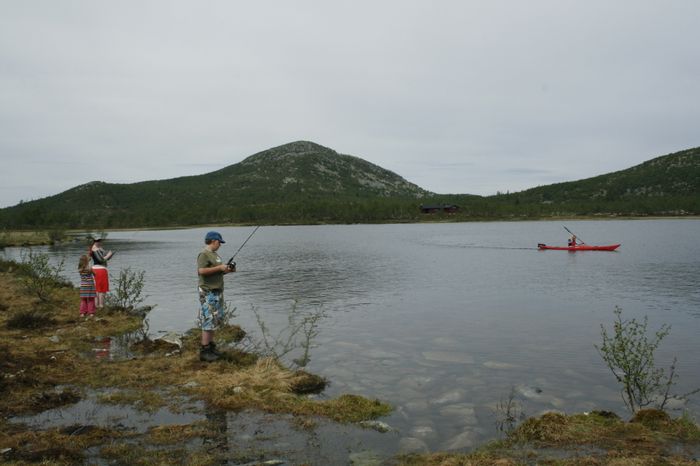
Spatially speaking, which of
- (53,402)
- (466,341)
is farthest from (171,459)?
(466,341)

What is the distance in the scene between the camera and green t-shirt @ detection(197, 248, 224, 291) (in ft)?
39.1

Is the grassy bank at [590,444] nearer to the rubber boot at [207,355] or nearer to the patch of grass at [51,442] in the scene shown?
the patch of grass at [51,442]

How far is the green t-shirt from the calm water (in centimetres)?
347

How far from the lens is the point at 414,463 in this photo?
734 cm

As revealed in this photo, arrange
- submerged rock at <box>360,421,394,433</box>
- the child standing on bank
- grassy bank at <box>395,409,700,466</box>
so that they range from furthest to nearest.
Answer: the child standing on bank, submerged rock at <box>360,421,394,433</box>, grassy bank at <box>395,409,700,466</box>

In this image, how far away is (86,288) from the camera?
690 inches

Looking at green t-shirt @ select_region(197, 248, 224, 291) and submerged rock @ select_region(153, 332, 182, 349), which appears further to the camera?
submerged rock @ select_region(153, 332, 182, 349)

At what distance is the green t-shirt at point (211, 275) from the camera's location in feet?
39.1

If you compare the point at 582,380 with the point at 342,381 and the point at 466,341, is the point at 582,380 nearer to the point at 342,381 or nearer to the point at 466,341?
the point at 466,341

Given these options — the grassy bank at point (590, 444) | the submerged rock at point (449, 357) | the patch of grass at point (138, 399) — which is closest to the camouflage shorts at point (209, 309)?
the patch of grass at point (138, 399)

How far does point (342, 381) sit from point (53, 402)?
6015 millimetres

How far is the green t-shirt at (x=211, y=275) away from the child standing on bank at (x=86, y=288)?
724 centimetres

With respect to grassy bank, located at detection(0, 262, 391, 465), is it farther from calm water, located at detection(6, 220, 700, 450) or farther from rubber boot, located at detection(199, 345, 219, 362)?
calm water, located at detection(6, 220, 700, 450)

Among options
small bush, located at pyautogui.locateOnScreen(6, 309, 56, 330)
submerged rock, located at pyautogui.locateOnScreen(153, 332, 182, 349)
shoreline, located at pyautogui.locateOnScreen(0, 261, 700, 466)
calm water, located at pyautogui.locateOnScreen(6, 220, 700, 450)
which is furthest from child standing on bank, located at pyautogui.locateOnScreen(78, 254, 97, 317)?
submerged rock, located at pyautogui.locateOnScreen(153, 332, 182, 349)
